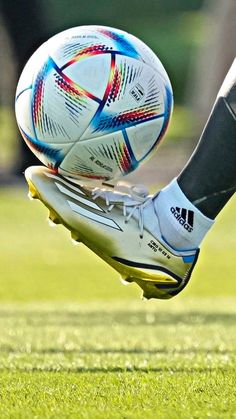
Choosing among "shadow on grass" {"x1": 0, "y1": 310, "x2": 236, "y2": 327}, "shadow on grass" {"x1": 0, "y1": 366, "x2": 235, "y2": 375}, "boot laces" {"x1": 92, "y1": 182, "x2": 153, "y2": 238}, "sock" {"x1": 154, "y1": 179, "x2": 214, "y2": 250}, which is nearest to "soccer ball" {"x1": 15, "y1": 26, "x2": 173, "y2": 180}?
"boot laces" {"x1": 92, "y1": 182, "x2": 153, "y2": 238}

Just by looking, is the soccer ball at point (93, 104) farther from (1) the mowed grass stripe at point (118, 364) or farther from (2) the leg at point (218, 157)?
(1) the mowed grass stripe at point (118, 364)

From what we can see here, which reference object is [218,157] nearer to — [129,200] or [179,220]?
[179,220]

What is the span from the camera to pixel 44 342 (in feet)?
21.9

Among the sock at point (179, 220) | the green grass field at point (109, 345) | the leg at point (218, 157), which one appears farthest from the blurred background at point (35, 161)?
the leg at point (218, 157)

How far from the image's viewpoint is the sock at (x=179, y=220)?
532 cm

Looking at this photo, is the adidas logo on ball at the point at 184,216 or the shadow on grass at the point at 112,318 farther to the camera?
the shadow on grass at the point at 112,318

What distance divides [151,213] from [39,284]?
6946 millimetres

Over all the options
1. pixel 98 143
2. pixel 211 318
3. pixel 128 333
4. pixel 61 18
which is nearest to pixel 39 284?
pixel 211 318

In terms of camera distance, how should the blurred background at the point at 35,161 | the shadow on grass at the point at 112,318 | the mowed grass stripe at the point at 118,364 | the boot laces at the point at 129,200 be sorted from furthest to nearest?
the blurred background at the point at 35,161, the shadow on grass at the point at 112,318, the boot laces at the point at 129,200, the mowed grass stripe at the point at 118,364

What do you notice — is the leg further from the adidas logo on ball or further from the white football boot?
the white football boot

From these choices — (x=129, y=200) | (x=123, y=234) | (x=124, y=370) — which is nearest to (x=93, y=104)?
(x=129, y=200)

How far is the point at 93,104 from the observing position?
5414 mm

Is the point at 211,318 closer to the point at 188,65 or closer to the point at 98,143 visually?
the point at 98,143

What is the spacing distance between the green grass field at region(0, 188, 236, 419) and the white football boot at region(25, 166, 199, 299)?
0.36 m
